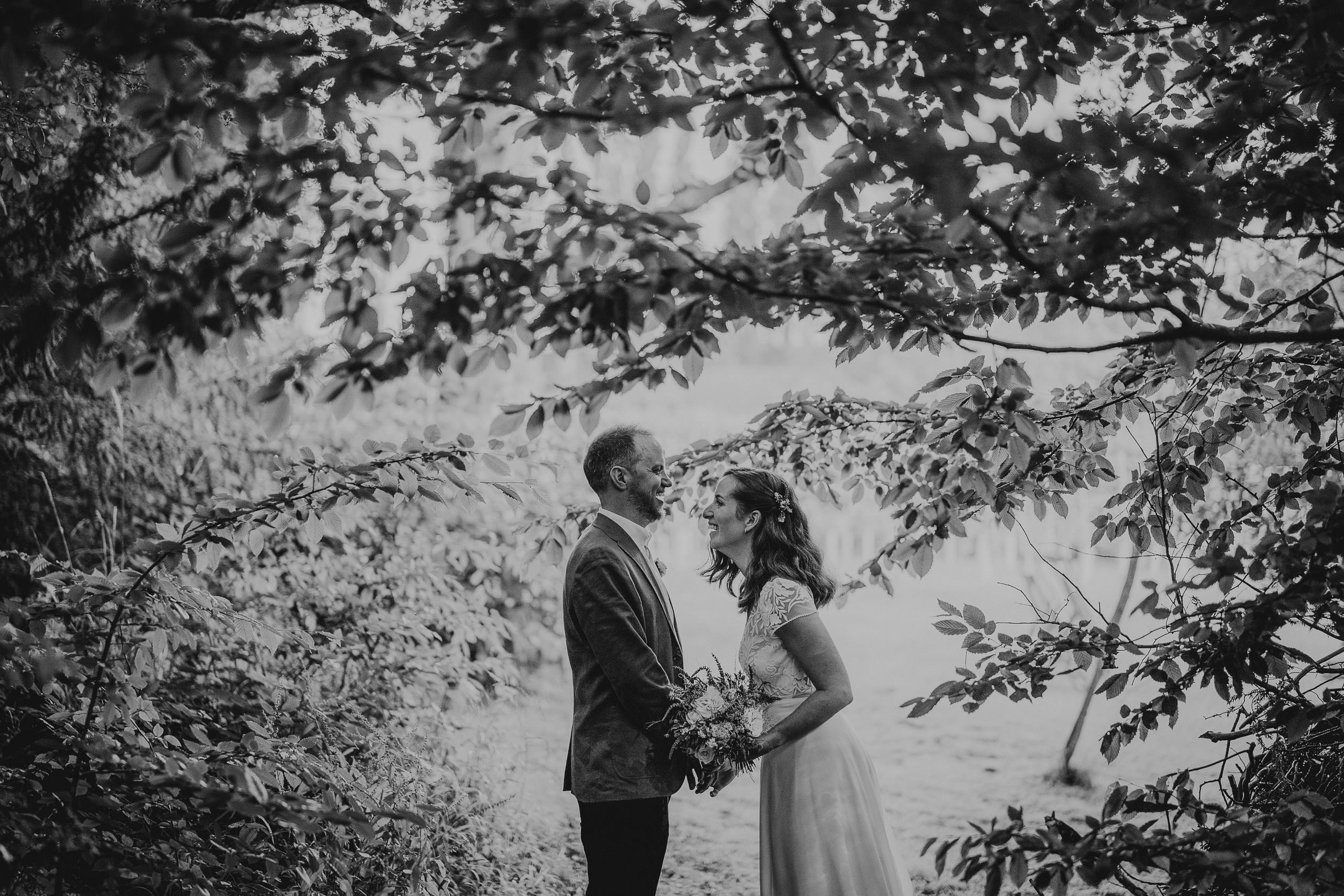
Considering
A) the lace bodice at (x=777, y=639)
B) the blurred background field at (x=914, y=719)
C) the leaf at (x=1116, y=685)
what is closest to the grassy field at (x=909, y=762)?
the blurred background field at (x=914, y=719)

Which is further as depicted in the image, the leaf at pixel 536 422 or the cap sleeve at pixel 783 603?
the cap sleeve at pixel 783 603

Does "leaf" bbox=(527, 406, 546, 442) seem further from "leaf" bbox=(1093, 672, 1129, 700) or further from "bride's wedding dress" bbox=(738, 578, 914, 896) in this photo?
"leaf" bbox=(1093, 672, 1129, 700)

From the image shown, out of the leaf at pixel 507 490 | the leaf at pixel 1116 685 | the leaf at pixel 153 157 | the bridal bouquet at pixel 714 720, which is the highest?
the leaf at pixel 153 157

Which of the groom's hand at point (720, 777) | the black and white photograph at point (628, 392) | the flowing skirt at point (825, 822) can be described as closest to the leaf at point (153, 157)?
the black and white photograph at point (628, 392)

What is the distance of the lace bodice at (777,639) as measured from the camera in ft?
10.8

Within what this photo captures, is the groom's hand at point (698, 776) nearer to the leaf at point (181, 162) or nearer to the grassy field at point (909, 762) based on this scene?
the grassy field at point (909, 762)

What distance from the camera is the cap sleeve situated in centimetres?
329

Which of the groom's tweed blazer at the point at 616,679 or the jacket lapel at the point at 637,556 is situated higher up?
the jacket lapel at the point at 637,556

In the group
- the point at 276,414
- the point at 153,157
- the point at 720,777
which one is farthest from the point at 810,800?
the point at 153,157

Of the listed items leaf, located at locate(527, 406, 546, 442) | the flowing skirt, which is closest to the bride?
the flowing skirt

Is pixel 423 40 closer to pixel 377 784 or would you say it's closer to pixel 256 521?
pixel 256 521

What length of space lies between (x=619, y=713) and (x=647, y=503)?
0.75m

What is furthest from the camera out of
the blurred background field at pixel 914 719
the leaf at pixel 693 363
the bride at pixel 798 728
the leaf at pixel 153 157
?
the blurred background field at pixel 914 719

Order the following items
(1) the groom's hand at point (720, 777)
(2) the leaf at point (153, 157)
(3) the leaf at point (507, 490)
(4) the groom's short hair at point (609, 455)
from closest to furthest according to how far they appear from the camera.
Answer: (2) the leaf at point (153, 157), (3) the leaf at point (507, 490), (1) the groom's hand at point (720, 777), (4) the groom's short hair at point (609, 455)
